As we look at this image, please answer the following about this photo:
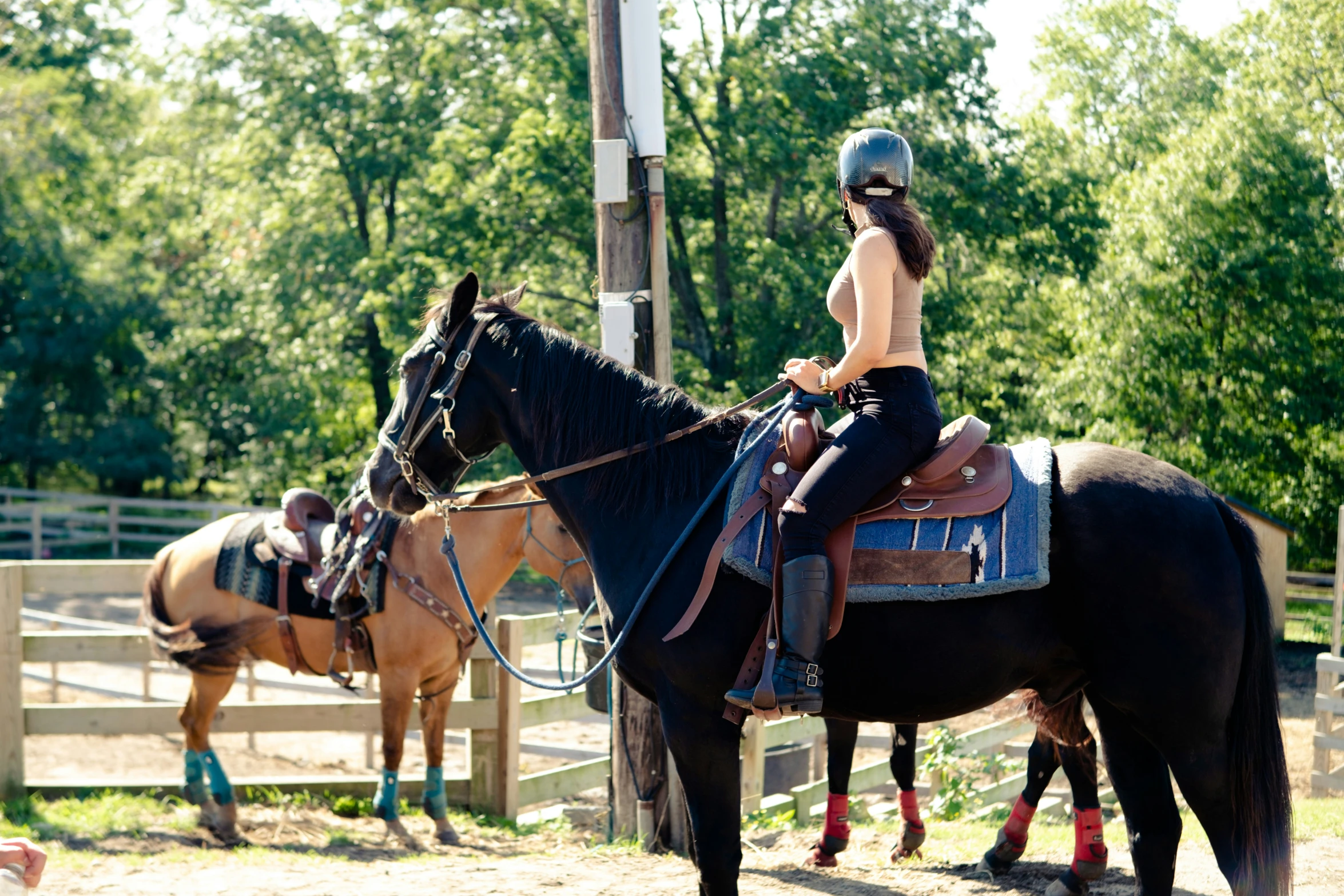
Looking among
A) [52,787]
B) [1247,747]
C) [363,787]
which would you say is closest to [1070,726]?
[1247,747]

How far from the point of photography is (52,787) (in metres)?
6.37

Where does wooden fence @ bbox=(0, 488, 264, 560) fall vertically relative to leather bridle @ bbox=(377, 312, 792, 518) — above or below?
below

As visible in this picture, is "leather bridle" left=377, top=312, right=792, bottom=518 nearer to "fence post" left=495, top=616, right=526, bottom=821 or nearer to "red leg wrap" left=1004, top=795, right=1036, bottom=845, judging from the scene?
"red leg wrap" left=1004, top=795, right=1036, bottom=845

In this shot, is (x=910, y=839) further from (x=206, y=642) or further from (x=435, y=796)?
(x=206, y=642)

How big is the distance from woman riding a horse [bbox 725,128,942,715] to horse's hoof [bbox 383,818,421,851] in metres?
3.39

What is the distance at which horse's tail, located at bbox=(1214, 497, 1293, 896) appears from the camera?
3184 millimetres

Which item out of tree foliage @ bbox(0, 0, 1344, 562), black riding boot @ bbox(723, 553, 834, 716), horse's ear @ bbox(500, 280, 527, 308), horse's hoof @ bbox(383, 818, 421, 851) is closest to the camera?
black riding boot @ bbox(723, 553, 834, 716)

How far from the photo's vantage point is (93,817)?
604 centimetres

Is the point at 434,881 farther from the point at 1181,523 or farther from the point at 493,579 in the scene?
the point at 1181,523

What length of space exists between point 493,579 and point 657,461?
282cm

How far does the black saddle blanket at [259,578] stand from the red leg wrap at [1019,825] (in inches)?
149

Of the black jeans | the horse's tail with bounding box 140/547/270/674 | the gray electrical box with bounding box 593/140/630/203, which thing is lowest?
the horse's tail with bounding box 140/547/270/674

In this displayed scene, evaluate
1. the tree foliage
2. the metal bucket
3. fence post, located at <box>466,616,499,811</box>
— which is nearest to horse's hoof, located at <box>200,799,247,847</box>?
fence post, located at <box>466,616,499,811</box>

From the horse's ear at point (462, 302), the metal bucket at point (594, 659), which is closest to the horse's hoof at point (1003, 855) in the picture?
the metal bucket at point (594, 659)
